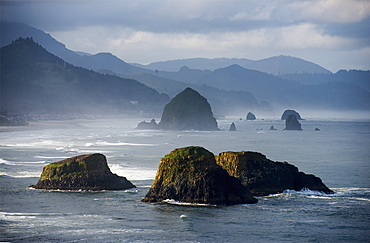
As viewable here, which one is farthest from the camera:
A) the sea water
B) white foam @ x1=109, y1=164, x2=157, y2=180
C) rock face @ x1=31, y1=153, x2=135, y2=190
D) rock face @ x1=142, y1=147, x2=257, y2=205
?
white foam @ x1=109, y1=164, x2=157, y2=180

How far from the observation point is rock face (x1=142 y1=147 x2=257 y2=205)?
1465 inches

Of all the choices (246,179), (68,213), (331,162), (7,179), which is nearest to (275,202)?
(246,179)

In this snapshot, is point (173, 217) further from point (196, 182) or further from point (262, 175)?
point (262, 175)

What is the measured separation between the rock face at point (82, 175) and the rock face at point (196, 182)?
684cm

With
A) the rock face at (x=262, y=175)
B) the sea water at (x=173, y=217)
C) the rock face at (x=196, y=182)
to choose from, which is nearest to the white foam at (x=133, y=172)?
the sea water at (x=173, y=217)

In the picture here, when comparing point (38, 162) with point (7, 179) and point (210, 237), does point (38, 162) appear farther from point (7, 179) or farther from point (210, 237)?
point (210, 237)

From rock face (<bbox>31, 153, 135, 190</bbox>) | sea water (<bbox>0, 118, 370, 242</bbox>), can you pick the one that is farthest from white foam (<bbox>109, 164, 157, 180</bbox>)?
rock face (<bbox>31, 153, 135, 190</bbox>)

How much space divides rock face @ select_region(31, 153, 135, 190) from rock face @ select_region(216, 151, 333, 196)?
9227 millimetres

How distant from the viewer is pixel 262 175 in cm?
4247

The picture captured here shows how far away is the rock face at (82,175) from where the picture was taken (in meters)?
44.7

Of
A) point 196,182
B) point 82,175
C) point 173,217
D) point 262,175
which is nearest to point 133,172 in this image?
point 82,175

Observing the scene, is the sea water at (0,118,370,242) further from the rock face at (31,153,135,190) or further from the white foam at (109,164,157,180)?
the white foam at (109,164,157,180)

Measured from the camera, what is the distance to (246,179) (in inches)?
1655

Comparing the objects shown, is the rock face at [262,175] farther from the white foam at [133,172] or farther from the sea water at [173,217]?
the white foam at [133,172]
